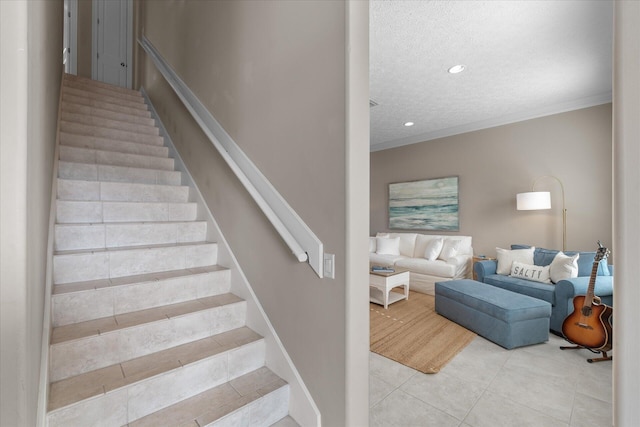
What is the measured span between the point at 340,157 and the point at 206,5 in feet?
7.68

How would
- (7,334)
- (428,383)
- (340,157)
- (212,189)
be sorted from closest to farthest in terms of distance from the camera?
(7,334), (340,157), (428,383), (212,189)

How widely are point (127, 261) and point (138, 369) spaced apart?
76cm

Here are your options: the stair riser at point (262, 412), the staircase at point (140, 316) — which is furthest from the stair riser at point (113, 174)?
the stair riser at point (262, 412)

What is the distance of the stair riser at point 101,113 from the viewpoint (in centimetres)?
307

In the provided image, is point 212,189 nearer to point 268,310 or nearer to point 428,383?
point 268,310

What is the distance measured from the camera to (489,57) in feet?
9.72

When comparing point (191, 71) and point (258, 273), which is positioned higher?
point (191, 71)

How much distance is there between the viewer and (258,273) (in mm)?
1857

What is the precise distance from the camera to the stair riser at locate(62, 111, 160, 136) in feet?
9.62

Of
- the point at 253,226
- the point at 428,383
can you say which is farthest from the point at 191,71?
the point at 428,383

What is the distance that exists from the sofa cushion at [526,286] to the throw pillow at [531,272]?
0.07 m

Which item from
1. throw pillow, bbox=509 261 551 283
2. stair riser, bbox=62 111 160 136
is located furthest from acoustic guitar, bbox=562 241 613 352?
stair riser, bbox=62 111 160 136

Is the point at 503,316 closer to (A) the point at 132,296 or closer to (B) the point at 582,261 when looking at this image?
(B) the point at 582,261

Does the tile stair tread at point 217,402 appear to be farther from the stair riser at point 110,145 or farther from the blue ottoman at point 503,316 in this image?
the stair riser at point 110,145
